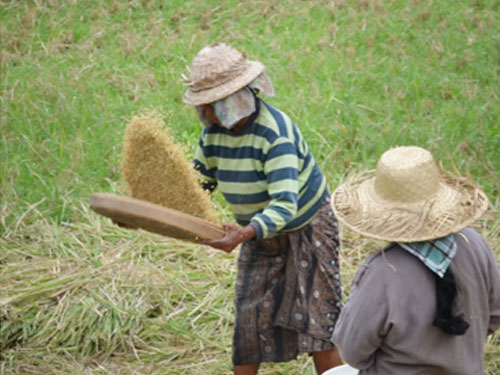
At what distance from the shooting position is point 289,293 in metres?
3.01

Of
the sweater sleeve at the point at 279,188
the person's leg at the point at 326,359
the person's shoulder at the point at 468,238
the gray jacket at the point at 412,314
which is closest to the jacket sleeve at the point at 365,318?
the gray jacket at the point at 412,314

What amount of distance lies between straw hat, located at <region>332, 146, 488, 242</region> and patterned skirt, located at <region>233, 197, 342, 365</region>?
2.80 feet

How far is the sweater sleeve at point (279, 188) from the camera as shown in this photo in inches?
104

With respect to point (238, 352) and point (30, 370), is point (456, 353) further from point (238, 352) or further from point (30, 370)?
point (30, 370)

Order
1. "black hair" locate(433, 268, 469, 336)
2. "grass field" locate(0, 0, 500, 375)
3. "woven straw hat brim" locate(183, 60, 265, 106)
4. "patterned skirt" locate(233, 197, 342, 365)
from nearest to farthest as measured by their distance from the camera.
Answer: "black hair" locate(433, 268, 469, 336) < "woven straw hat brim" locate(183, 60, 265, 106) < "patterned skirt" locate(233, 197, 342, 365) < "grass field" locate(0, 0, 500, 375)

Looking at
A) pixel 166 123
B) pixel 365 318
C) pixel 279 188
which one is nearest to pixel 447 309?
pixel 365 318

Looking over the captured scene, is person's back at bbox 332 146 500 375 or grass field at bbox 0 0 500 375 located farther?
grass field at bbox 0 0 500 375

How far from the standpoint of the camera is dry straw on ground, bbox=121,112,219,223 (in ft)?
9.03

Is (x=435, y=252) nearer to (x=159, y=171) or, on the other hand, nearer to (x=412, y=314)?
(x=412, y=314)

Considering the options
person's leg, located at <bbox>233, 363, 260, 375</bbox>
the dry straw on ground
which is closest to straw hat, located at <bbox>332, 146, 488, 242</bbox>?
the dry straw on ground

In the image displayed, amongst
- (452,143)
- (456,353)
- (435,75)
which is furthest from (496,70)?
(456,353)

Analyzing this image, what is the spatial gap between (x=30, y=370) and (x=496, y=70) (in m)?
3.75

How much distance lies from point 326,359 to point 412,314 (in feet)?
3.58

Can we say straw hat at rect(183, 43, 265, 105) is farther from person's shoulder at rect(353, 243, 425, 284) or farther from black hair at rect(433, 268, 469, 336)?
black hair at rect(433, 268, 469, 336)
